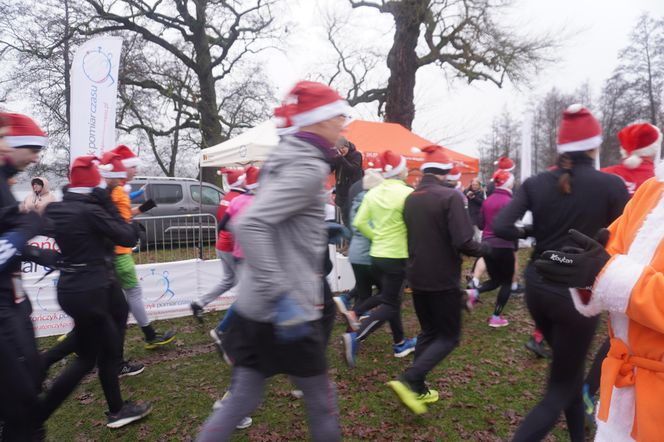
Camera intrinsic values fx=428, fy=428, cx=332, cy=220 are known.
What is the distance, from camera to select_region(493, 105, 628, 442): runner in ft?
7.78

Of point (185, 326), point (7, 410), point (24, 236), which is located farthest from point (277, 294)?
point (185, 326)

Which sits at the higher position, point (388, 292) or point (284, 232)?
point (284, 232)

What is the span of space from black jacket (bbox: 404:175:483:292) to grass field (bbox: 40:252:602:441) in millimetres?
1044

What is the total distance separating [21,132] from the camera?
239 centimetres

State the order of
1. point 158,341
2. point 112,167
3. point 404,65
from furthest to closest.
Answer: point 404,65
point 158,341
point 112,167

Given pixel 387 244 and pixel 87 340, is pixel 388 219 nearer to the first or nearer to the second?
pixel 387 244

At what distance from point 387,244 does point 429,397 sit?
1.40m

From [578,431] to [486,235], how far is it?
3624 millimetres

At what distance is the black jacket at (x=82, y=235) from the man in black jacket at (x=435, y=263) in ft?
7.12

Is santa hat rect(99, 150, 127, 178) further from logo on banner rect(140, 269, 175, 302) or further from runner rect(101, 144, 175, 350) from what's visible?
logo on banner rect(140, 269, 175, 302)

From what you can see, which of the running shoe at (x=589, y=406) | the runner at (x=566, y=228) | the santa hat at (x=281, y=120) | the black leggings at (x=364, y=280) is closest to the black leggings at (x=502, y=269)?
the black leggings at (x=364, y=280)

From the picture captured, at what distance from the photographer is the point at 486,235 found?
5.98 metres

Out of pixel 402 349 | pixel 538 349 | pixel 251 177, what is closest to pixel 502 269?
pixel 538 349

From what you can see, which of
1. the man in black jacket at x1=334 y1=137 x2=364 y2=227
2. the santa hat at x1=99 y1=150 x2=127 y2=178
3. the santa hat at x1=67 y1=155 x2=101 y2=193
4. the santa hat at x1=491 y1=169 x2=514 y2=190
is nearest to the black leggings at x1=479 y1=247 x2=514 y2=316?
the santa hat at x1=491 y1=169 x2=514 y2=190
